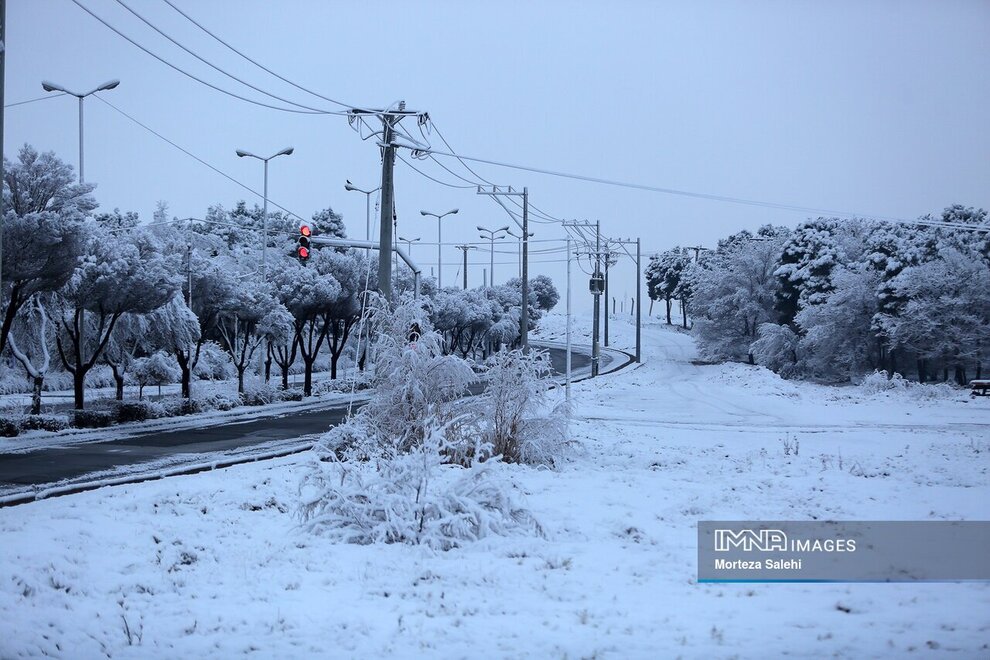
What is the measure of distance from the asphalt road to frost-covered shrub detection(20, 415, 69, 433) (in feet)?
7.88

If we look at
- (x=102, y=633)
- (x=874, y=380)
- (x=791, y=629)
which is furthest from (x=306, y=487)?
(x=874, y=380)

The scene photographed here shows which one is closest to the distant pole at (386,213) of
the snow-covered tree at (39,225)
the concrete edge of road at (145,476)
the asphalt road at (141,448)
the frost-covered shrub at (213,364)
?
the asphalt road at (141,448)

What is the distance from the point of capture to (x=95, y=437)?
20578 mm

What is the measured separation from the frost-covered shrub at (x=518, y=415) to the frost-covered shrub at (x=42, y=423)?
509 inches

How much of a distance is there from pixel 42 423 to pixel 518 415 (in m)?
13.7

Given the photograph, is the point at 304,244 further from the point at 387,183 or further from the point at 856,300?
the point at 856,300

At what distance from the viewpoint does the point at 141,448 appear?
18.2 meters

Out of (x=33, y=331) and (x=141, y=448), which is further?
(x=33, y=331)

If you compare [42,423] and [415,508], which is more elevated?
[415,508]

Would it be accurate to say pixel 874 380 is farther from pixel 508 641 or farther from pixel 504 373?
pixel 508 641

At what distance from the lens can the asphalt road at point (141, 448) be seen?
14.1m

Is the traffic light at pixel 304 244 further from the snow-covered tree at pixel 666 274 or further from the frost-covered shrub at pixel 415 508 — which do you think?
the snow-covered tree at pixel 666 274

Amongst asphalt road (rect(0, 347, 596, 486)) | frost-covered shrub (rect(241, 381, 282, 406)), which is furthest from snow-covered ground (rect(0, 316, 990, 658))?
frost-covered shrub (rect(241, 381, 282, 406))

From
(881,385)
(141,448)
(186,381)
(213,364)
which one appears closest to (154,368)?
(213,364)
